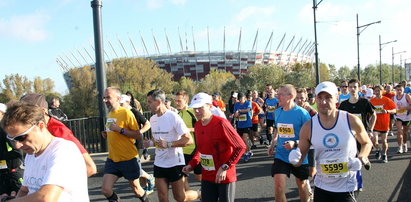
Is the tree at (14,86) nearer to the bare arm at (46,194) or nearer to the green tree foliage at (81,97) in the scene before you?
the green tree foliage at (81,97)

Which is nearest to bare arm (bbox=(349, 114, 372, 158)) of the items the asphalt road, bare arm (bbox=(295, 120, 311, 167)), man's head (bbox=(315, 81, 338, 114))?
man's head (bbox=(315, 81, 338, 114))

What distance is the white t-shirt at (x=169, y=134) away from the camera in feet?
15.3

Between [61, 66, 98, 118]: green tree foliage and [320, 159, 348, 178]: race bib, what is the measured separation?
37.6m

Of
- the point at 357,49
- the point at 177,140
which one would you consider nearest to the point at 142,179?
the point at 177,140

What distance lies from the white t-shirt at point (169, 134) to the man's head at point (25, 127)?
264 centimetres

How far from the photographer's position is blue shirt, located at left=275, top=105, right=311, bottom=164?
4.77 metres

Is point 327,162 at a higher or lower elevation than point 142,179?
higher

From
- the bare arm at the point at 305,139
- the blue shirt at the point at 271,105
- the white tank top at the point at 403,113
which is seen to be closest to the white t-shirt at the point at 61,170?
the bare arm at the point at 305,139

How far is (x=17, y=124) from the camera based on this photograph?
2023 millimetres

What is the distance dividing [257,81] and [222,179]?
43095mm

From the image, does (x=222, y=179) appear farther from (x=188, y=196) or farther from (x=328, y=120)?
(x=188, y=196)

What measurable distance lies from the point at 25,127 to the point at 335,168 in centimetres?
266

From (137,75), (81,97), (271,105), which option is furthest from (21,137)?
(137,75)

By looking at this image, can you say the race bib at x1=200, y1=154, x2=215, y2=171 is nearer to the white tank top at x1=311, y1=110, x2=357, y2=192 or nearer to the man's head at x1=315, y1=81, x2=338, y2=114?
the white tank top at x1=311, y1=110, x2=357, y2=192
